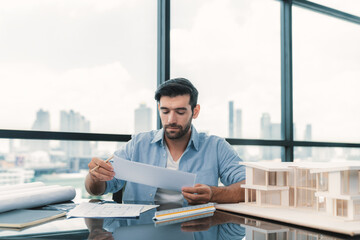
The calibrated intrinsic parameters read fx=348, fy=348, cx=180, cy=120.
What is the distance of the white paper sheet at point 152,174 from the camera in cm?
133

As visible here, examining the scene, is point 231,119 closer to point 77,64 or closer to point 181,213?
point 77,64

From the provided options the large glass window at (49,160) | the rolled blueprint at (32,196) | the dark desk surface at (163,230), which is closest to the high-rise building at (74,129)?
the large glass window at (49,160)

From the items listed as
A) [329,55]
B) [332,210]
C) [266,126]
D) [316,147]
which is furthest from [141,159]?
[329,55]

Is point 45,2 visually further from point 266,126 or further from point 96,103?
point 266,126

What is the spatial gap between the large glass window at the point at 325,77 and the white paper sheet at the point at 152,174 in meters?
2.48

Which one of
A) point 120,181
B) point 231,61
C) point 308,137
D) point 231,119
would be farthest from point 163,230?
point 308,137

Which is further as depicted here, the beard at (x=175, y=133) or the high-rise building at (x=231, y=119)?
the high-rise building at (x=231, y=119)

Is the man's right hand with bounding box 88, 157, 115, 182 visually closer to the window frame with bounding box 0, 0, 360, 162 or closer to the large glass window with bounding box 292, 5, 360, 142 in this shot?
the window frame with bounding box 0, 0, 360, 162

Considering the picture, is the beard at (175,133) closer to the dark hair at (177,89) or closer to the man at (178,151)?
the man at (178,151)

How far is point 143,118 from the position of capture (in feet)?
8.87

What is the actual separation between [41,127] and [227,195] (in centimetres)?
146

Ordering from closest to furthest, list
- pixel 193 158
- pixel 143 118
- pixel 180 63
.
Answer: pixel 193 158
pixel 143 118
pixel 180 63

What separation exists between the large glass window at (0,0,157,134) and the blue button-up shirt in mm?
675

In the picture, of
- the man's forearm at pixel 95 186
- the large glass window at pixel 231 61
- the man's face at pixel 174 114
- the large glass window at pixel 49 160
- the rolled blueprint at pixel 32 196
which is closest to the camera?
the rolled blueprint at pixel 32 196
